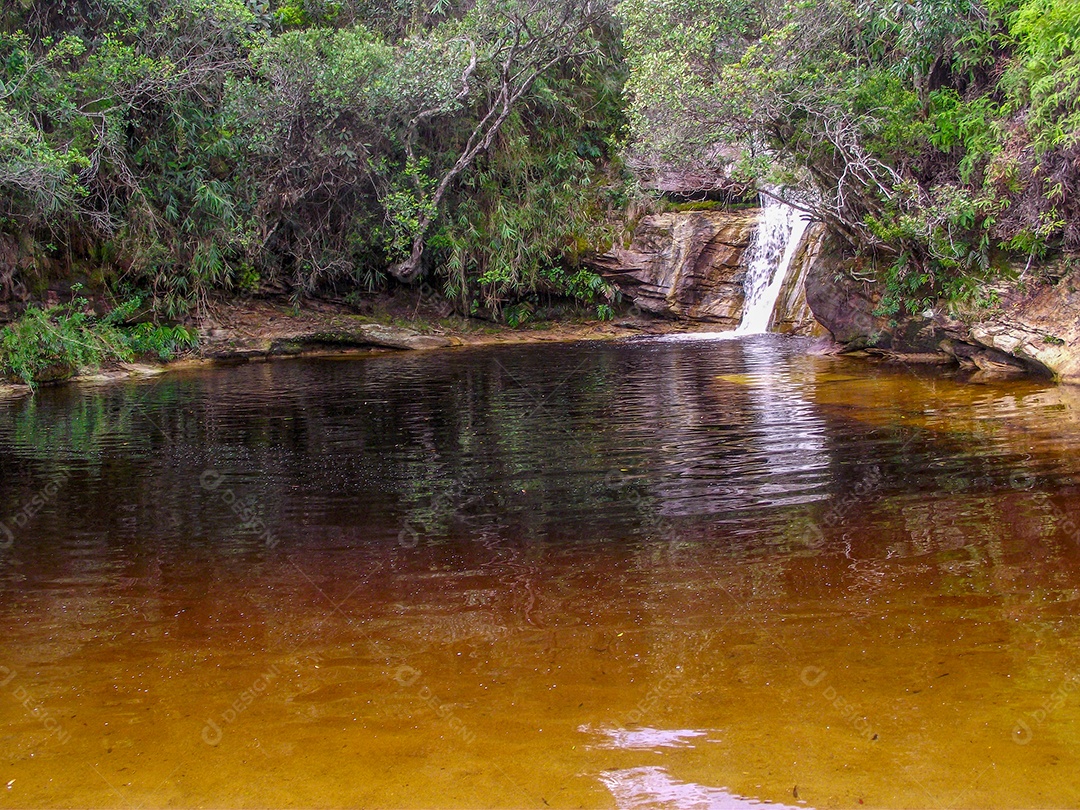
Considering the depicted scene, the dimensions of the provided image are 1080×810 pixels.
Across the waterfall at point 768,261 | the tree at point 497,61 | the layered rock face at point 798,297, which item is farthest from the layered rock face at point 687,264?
the tree at point 497,61

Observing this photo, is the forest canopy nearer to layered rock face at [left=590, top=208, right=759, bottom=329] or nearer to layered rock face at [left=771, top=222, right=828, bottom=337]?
layered rock face at [left=590, top=208, right=759, bottom=329]

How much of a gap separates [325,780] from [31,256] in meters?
20.4

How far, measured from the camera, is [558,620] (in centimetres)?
465

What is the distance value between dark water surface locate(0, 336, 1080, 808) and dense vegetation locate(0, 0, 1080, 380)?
20.0ft

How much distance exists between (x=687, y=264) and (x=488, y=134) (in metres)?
6.52

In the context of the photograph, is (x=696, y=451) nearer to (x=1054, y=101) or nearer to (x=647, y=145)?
(x=1054, y=101)

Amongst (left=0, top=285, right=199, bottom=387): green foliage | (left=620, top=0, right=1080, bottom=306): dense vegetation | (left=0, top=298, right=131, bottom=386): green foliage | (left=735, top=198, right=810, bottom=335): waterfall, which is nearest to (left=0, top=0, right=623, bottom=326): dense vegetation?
(left=0, top=285, right=199, bottom=387): green foliage

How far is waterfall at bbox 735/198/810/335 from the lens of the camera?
21.9 metres

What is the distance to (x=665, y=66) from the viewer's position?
606 inches

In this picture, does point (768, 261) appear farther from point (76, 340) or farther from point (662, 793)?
point (662, 793)

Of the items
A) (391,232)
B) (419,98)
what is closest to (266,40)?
(419,98)

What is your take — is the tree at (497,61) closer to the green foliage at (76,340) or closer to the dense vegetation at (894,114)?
the dense vegetation at (894,114)

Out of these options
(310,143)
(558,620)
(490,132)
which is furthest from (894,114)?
(310,143)

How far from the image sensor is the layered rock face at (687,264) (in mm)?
23266
